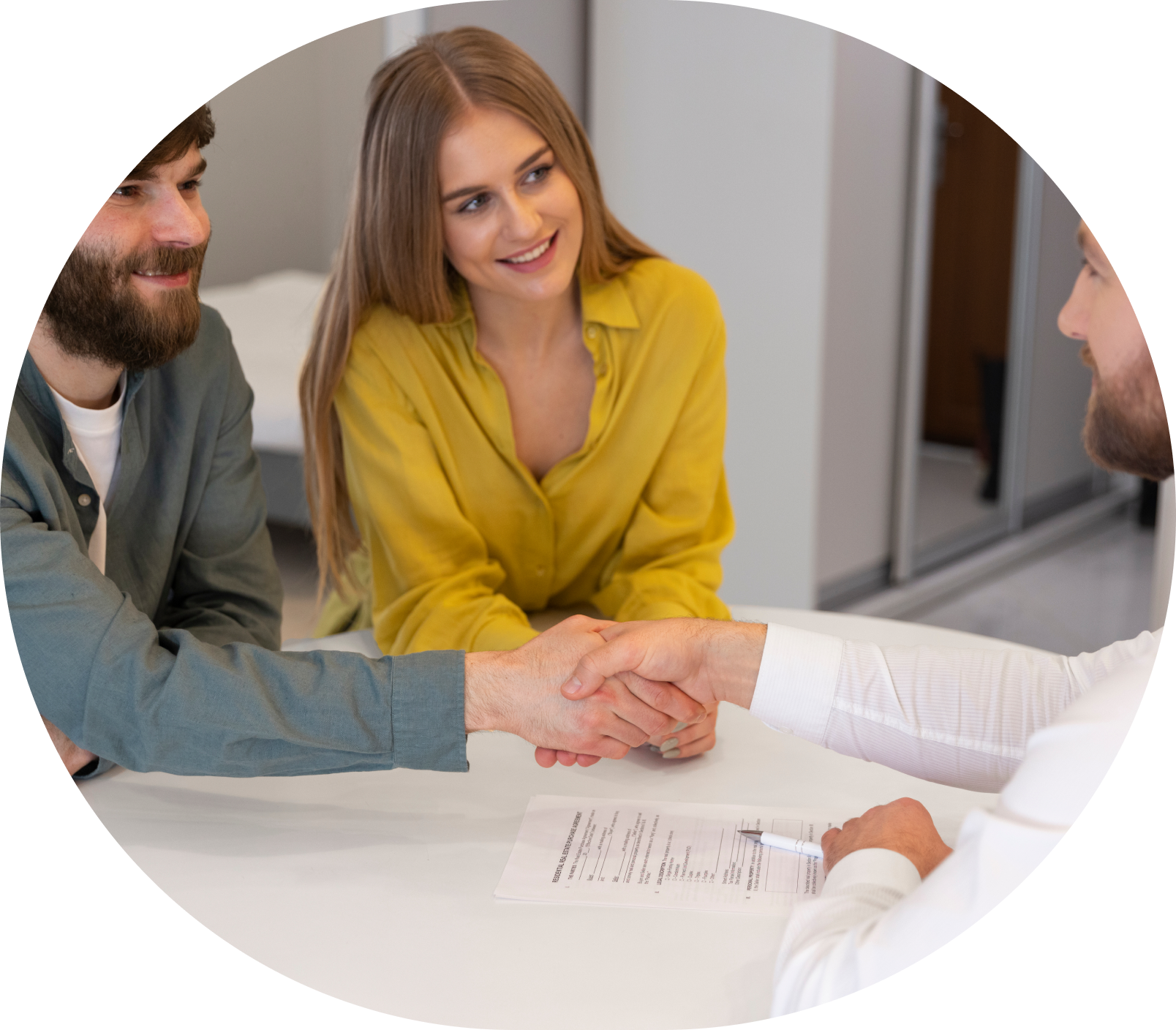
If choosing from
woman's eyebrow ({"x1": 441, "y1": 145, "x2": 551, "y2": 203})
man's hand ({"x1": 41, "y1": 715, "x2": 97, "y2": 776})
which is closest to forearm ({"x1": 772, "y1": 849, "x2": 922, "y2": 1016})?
man's hand ({"x1": 41, "y1": 715, "x2": 97, "y2": 776})

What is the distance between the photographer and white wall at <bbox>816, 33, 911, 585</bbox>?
7.68 feet

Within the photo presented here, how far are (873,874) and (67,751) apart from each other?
26.7 inches

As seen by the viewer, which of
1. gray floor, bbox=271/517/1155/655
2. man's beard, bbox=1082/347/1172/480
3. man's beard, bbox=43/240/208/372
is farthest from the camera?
gray floor, bbox=271/517/1155/655

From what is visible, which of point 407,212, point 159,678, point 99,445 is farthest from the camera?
point 407,212

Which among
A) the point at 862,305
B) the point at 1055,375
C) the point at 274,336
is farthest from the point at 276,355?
the point at 1055,375

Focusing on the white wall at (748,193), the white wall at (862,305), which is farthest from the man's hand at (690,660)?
the white wall at (862,305)

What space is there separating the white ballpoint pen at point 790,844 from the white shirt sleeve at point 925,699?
4.5 inches

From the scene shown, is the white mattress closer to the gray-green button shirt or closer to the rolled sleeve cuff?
the gray-green button shirt

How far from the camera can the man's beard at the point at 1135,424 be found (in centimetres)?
92

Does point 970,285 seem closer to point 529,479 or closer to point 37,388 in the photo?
point 529,479

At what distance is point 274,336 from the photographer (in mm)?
1448

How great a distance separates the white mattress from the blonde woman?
118 millimetres

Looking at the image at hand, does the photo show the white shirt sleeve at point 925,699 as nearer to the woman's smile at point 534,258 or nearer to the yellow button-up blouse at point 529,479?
the yellow button-up blouse at point 529,479

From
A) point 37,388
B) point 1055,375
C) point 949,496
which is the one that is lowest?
point 949,496
